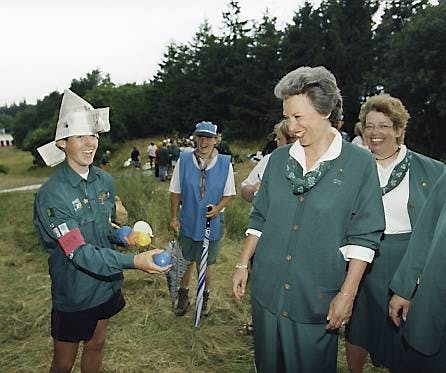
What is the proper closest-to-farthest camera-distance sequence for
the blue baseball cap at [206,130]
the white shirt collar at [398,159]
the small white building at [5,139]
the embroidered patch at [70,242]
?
the embroidered patch at [70,242] < the white shirt collar at [398,159] < the blue baseball cap at [206,130] < the small white building at [5,139]

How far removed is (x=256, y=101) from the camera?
101ft

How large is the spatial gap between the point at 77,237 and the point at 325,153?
122 cm

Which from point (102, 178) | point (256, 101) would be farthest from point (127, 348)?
point (256, 101)

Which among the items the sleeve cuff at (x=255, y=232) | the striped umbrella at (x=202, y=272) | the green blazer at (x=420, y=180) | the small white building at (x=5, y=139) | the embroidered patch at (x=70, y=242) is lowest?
the small white building at (x=5, y=139)

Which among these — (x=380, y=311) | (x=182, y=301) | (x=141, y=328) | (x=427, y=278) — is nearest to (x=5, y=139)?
(x=182, y=301)

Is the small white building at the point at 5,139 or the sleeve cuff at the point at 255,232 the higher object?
the sleeve cuff at the point at 255,232

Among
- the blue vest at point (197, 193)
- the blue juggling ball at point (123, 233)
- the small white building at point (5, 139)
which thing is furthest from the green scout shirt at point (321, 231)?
the small white building at point (5, 139)

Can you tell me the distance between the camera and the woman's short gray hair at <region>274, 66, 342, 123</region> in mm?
1810

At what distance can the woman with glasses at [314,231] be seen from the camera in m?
1.80

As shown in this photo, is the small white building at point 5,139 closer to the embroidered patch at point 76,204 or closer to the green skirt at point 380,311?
the embroidered patch at point 76,204

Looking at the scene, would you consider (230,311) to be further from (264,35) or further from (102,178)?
(264,35)

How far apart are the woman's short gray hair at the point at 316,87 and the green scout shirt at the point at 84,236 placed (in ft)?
3.70

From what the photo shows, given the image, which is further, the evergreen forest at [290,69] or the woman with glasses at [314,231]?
the evergreen forest at [290,69]

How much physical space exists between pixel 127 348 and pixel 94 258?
1615 mm
